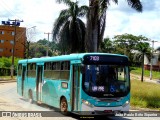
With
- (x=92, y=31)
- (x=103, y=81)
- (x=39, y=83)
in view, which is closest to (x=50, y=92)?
(x=39, y=83)

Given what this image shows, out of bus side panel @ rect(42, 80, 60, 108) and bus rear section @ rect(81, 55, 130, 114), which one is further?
Answer: bus side panel @ rect(42, 80, 60, 108)

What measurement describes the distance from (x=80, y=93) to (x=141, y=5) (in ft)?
53.7

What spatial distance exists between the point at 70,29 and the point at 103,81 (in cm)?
3247

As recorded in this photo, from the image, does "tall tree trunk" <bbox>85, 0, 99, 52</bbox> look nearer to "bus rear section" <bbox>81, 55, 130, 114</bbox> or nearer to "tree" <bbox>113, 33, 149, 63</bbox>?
"bus rear section" <bbox>81, 55, 130, 114</bbox>

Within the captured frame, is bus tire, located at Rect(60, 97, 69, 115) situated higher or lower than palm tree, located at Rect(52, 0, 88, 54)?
lower

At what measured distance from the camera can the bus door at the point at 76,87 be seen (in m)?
15.8

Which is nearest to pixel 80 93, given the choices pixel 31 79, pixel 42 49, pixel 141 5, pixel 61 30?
pixel 31 79

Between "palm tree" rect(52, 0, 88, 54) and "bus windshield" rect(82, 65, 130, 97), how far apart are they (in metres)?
30.1

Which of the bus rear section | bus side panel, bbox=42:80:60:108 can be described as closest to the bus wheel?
bus side panel, bbox=42:80:60:108

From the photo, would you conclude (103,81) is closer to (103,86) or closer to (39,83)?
(103,86)

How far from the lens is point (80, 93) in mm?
15453

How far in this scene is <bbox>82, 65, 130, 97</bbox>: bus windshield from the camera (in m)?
15.3

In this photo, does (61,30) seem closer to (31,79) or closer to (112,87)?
(31,79)

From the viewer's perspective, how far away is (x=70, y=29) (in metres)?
47.5
